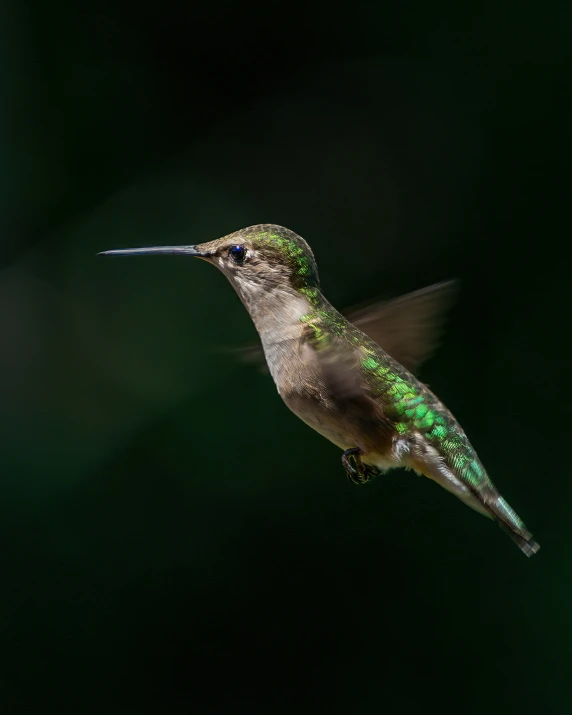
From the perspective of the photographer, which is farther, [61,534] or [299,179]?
[299,179]

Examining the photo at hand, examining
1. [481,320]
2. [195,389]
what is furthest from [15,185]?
[481,320]

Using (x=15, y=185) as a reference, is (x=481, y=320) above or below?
below

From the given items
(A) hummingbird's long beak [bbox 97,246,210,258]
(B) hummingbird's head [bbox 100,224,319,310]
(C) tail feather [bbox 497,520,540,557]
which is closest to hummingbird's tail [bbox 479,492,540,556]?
(C) tail feather [bbox 497,520,540,557]

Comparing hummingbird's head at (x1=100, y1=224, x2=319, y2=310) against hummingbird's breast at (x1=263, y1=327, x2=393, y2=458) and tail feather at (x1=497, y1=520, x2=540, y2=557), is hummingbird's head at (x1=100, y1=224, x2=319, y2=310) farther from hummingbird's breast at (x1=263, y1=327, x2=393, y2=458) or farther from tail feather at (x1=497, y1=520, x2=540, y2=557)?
tail feather at (x1=497, y1=520, x2=540, y2=557)

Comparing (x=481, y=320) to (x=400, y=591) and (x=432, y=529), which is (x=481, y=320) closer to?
(x=432, y=529)

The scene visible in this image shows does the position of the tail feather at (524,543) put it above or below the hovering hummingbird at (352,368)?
below

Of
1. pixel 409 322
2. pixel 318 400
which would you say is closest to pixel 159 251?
pixel 318 400

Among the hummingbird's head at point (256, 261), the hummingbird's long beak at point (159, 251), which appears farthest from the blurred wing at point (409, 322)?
the hummingbird's long beak at point (159, 251)

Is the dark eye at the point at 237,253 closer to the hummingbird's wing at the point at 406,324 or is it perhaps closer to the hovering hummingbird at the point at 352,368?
the hovering hummingbird at the point at 352,368
